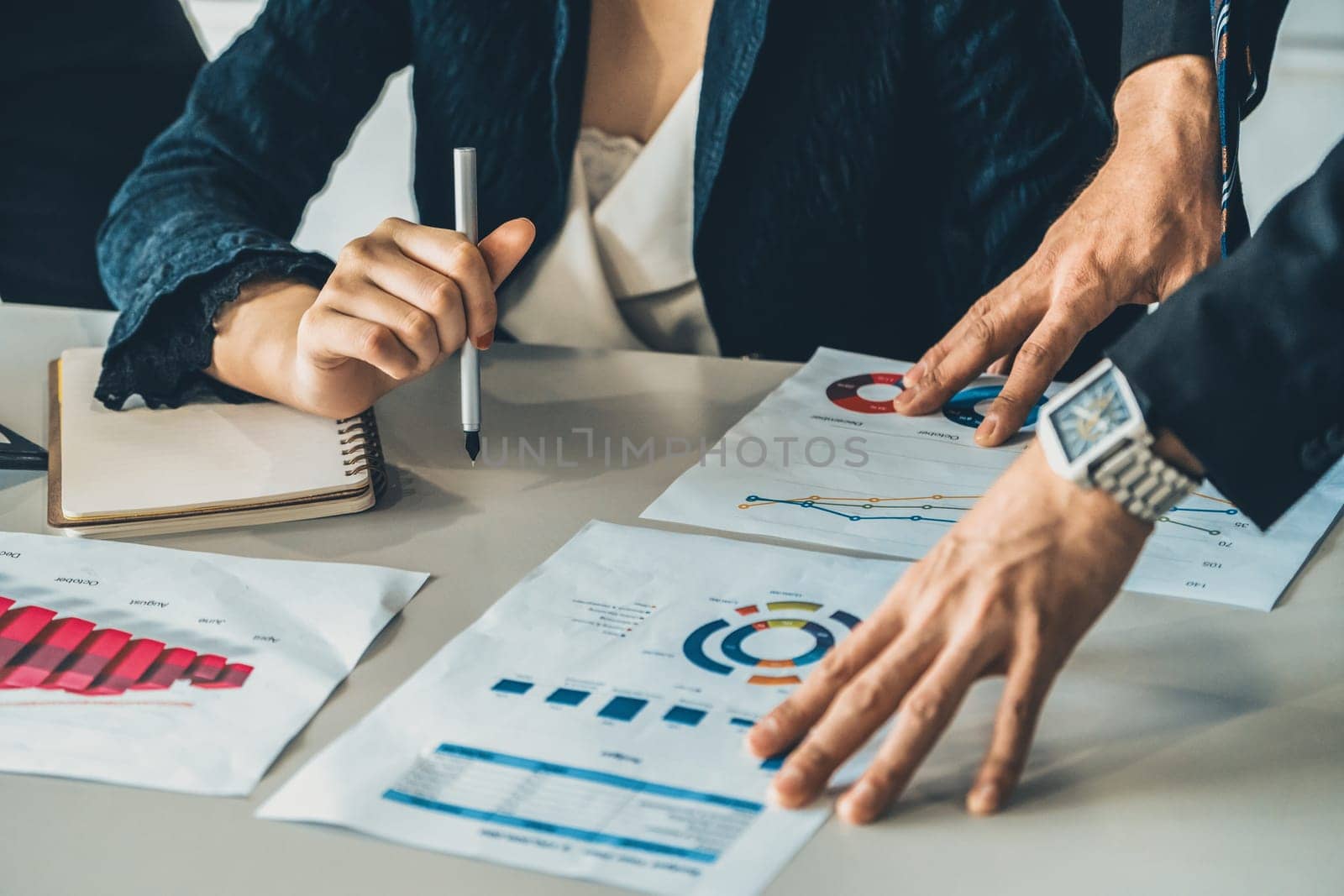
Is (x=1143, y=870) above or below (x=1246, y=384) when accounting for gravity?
below

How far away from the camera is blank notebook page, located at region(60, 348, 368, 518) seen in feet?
2.52

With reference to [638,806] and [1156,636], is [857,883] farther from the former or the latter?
[1156,636]

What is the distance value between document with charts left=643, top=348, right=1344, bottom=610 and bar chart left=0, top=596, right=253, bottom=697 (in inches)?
11.2

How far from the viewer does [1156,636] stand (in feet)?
2.08

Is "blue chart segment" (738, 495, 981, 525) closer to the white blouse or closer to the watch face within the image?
the watch face

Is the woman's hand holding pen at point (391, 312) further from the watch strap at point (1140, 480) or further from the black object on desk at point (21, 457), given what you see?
the watch strap at point (1140, 480)

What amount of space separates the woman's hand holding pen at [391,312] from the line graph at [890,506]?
0.70 feet

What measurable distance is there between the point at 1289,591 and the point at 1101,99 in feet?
2.18

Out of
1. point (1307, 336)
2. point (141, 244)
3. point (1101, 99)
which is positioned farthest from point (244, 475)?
point (1101, 99)

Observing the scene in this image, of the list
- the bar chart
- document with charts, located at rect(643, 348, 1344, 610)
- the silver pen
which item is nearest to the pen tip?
the silver pen

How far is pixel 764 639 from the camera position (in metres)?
0.61

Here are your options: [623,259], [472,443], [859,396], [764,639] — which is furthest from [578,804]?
[623,259]

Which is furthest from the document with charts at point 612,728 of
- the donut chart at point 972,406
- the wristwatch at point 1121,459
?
the donut chart at point 972,406

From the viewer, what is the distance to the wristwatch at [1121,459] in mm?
528
